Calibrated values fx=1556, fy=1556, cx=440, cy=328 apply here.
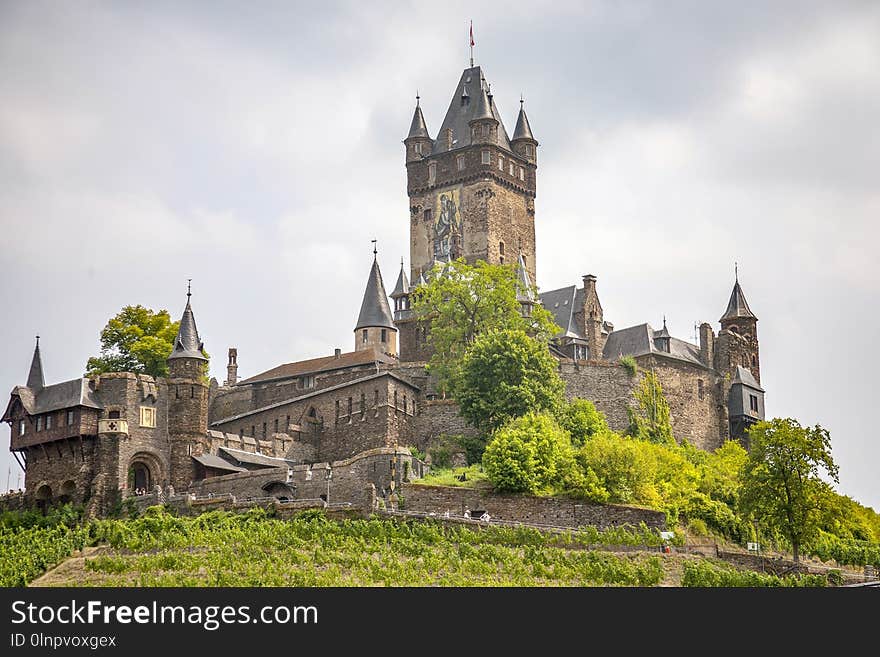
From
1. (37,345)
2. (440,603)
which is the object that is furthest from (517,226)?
(440,603)

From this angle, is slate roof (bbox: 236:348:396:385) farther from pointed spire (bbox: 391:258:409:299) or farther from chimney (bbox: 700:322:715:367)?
chimney (bbox: 700:322:715:367)

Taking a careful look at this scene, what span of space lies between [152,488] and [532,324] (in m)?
21.8

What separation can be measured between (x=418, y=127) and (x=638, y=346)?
2144cm

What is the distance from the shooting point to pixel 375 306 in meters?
84.4

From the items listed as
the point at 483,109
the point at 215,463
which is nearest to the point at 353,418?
the point at 215,463

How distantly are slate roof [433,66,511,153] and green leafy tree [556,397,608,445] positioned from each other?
75.5 feet

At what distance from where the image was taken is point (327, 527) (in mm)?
55656

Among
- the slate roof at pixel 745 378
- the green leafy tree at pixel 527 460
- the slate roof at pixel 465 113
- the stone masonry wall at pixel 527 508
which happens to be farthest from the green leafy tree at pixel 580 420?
the slate roof at pixel 465 113

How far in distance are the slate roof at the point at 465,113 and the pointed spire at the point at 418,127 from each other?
0.87 meters

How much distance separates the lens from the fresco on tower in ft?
289

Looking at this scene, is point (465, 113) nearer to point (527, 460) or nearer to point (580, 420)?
point (580, 420)

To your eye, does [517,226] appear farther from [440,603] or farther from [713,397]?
[440,603]

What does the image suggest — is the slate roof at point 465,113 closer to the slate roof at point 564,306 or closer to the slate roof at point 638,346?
the slate roof at point 564,306

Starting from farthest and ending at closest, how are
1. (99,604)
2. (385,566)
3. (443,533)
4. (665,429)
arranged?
1. (665,429)
2. (443,533)
3. (385,566)
4. (99,604)
